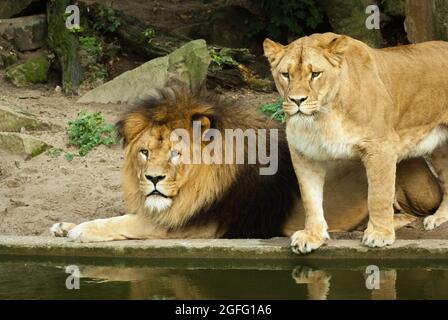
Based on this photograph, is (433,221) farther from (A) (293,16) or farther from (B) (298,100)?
(A) (293,16)

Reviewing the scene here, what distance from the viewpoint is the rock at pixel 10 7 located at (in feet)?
44.2

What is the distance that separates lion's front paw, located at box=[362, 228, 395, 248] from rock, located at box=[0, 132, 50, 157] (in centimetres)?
396

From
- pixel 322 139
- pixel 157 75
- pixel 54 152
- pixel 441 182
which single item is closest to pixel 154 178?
pixel 322 139

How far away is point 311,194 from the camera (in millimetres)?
6754

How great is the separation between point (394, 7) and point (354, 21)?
3.58 feet

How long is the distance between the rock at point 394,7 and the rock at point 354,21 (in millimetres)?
670

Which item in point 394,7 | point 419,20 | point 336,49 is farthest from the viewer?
point 394,7

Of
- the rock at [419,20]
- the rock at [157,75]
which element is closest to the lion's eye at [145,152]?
the rock at [419,20]

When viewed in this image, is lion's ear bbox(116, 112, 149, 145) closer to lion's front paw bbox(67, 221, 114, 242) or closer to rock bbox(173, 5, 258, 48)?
lion's front paw bbox(67, 221, 114, 242)

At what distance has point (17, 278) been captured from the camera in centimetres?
637

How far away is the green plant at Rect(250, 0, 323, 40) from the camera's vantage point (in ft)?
43.2
